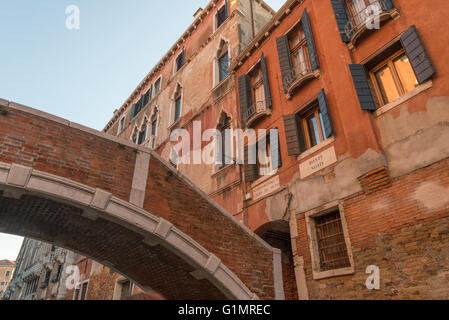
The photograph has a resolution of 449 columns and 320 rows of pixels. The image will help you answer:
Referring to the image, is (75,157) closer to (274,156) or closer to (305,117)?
(274,156)

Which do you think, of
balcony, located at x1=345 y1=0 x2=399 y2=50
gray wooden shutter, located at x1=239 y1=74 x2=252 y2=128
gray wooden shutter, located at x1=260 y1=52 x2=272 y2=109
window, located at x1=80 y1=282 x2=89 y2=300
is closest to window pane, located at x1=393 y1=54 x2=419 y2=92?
balcony, located at x1=345 y1=0 x2=399 y2=50

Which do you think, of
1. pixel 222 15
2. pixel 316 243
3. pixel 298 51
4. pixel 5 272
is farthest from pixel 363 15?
pixel 5 272

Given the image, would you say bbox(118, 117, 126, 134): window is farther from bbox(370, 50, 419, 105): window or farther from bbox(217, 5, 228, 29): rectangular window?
bbox(370, 50, 419, 105): window

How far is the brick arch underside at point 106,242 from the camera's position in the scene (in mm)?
5852

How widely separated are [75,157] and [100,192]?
0.82m

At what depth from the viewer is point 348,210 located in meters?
6.82

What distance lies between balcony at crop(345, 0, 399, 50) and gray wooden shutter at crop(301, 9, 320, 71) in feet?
3.38

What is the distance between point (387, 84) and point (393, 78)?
0.59 ft

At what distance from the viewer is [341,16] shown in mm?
8211

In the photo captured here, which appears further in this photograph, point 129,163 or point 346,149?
point 346,149

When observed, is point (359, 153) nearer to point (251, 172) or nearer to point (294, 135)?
point (294, 135)

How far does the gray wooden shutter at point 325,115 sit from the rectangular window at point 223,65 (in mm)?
6619

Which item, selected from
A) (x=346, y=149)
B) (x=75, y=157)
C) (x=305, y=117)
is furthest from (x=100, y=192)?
(x=305, y=117)

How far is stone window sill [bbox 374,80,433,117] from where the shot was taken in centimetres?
612
